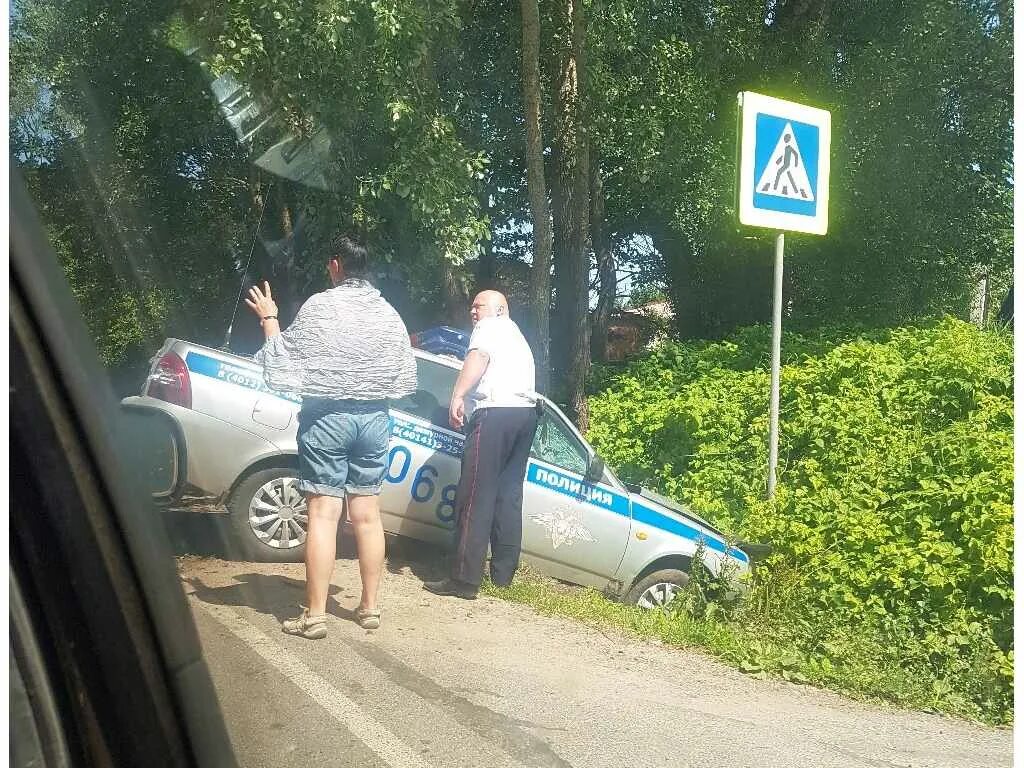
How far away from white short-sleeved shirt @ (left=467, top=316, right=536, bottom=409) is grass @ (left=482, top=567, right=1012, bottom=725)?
105 cm

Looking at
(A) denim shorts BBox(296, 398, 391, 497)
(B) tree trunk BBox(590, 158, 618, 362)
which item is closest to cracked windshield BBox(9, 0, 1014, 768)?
(A) denim shorts BBox(296, 398, 391, 497)

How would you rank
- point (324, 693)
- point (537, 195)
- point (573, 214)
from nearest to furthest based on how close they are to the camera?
point (324, 693), point (537, 195), point (573, 214)

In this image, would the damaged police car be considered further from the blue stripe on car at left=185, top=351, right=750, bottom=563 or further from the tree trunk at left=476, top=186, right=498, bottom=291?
the tree trunk at left=476, top=186, right=498, bottom=291

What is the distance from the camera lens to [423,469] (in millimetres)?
5695

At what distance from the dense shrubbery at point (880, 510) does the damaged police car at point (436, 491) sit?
0.55m

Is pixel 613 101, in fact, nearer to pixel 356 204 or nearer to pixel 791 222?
pixel 356 204

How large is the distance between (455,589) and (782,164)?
9.61ft

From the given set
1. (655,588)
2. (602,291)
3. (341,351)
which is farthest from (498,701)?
(602,291)

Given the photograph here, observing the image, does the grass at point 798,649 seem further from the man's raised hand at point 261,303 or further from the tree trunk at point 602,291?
the tree trunk at point 602,291

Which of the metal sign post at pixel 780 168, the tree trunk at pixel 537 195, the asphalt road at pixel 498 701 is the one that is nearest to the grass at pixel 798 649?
the asphalt road at pixel 498 701

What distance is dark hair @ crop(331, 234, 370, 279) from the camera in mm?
4230

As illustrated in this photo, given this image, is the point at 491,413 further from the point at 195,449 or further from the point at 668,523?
the point at 195,449

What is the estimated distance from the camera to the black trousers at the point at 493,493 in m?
5.44

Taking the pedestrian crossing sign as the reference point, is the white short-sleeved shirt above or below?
below
